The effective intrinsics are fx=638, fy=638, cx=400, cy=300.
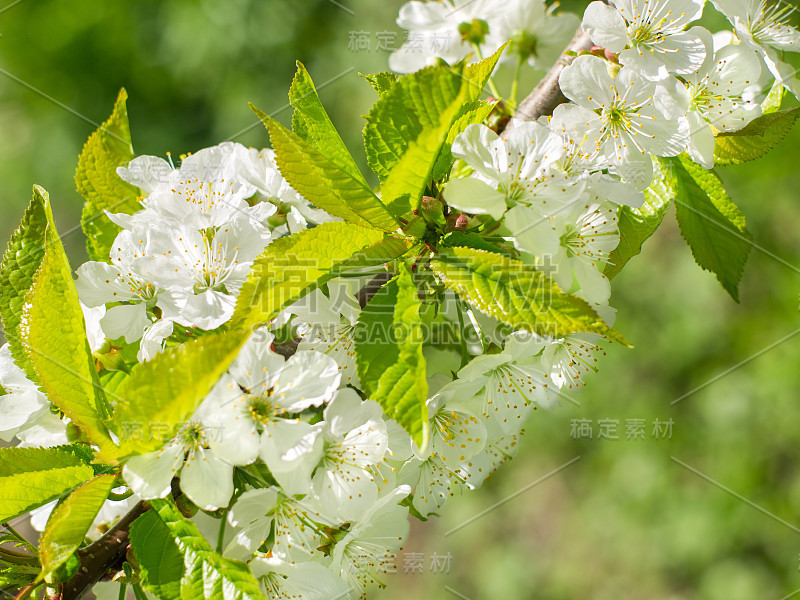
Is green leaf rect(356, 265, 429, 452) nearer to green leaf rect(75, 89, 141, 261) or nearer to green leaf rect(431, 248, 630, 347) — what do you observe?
green leaf rect(431, 248, 630, 347)

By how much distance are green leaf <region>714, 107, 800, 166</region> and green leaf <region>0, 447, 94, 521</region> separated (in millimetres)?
924

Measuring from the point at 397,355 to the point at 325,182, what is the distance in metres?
0.21

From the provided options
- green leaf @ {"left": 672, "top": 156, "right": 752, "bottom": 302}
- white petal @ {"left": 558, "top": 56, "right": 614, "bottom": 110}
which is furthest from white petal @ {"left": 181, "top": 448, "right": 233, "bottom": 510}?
green leaf @ {"left": 672, "top": 156, "right": 752, "bottom": 302}

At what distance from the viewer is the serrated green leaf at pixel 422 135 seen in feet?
2.05

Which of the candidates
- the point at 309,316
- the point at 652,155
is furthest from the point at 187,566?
the point at 652,155

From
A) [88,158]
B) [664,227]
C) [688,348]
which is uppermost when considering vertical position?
[88,158]

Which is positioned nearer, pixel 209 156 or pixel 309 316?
pixel 309 316

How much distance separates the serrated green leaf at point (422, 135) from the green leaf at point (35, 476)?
1.53ft

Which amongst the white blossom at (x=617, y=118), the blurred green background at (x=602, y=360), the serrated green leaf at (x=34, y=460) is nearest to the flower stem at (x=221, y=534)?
the serrated green leaf at (x=34, y=460)

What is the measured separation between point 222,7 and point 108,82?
0.87 m

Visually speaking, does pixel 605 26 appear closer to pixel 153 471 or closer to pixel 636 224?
pixel 636 224

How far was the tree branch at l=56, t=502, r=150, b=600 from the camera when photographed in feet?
2.42

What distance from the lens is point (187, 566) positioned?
69cm

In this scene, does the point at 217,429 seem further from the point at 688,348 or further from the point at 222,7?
the point at 222,7
